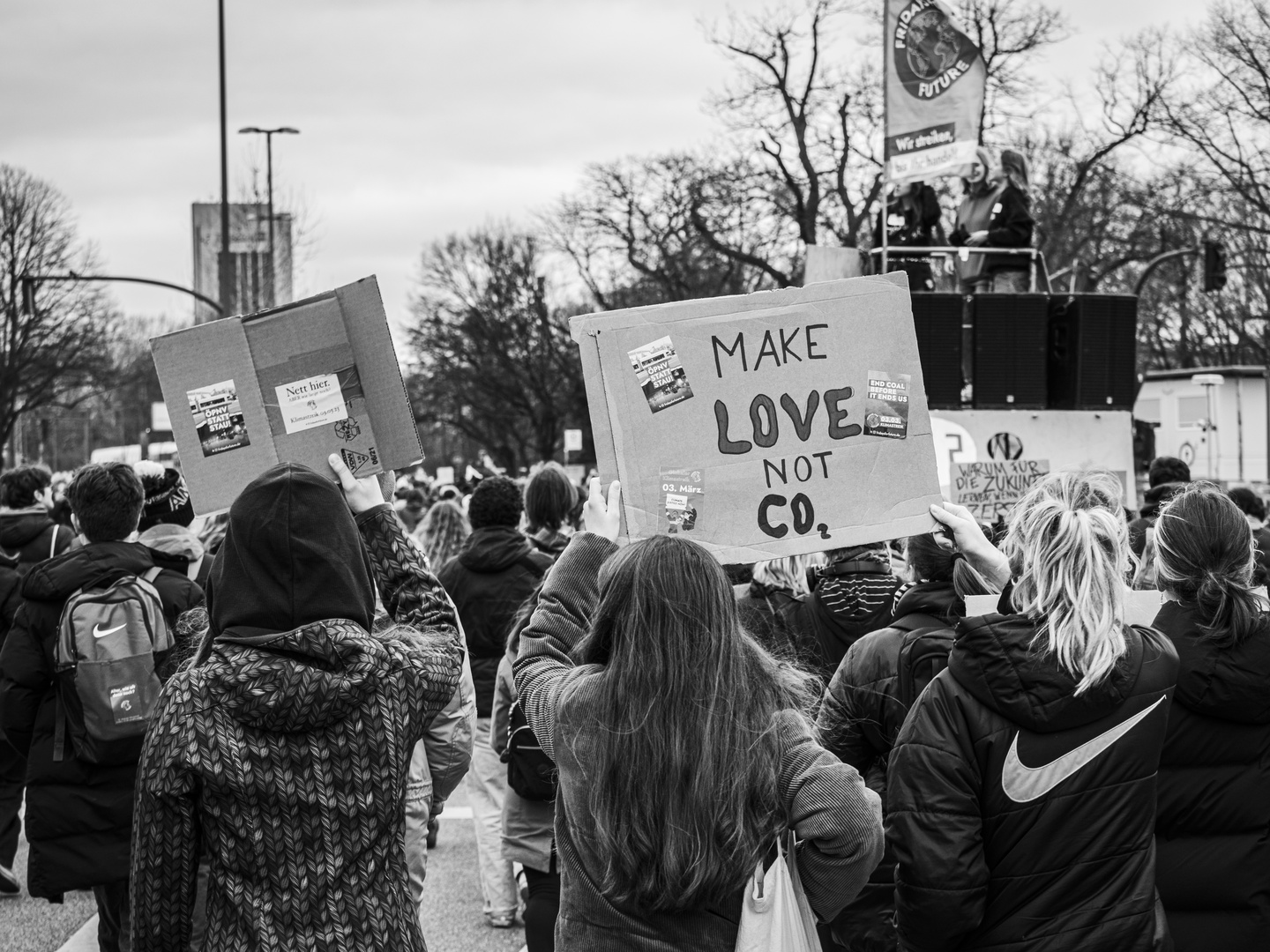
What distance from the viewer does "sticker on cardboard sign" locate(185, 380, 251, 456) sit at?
3.51 m

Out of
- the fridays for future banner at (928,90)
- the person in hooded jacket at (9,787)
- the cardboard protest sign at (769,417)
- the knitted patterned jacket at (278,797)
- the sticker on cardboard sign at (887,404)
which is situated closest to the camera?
the knitted patterned jacket at (278,797)

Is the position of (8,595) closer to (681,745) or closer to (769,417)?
(769,417)

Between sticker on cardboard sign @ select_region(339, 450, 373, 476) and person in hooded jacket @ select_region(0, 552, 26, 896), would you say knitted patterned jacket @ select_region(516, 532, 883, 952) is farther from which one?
person in hooded jacket @ select_region(0, 552, 26, 896)

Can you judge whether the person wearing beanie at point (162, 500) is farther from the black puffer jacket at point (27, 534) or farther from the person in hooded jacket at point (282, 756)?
the person in hooded jacket at point (282, 756)

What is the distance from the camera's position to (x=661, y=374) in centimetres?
339

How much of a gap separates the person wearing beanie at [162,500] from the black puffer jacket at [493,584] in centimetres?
→ 138

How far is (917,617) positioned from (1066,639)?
34.0 inches

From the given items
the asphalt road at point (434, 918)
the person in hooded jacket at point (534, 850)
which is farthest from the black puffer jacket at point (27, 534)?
the person in hooded jacket at point (534, 850)

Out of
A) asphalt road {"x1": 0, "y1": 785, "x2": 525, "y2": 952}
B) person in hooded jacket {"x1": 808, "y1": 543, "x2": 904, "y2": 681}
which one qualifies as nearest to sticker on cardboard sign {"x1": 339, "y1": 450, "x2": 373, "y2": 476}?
person in hooded jacket {"x1": 808, "y1": 543, "x2": 904, "y2": 681}

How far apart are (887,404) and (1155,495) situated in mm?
3195

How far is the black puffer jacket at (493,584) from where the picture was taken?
246 inches

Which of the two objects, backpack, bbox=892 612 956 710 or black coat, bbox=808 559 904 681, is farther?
black coat, bbox=808 559 904 681

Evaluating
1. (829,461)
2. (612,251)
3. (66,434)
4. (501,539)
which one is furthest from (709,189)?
(66,434)

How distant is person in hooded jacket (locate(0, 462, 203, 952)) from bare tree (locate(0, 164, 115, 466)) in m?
46.1
